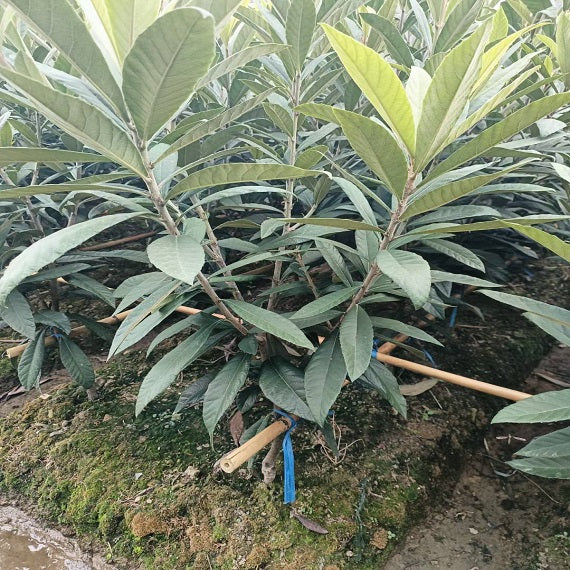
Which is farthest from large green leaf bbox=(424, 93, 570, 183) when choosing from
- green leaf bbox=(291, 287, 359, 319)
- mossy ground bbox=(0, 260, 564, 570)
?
mossy ground bbox=(0, 260, 564, 570)

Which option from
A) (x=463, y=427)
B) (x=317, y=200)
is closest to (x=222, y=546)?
(x=463, y=427)

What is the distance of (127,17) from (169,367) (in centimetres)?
73

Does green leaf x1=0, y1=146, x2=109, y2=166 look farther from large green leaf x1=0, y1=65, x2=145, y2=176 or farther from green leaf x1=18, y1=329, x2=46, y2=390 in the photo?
green leaf x1=18, y1=329, x2=46, y2=390

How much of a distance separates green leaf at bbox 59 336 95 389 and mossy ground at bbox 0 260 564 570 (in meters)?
0.16

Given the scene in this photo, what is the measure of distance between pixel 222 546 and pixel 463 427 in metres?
0.86

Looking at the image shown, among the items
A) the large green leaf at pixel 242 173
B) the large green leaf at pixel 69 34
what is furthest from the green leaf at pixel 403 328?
the large green leaf at pixel 69 34

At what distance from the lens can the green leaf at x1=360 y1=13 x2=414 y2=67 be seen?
1224 millimetres

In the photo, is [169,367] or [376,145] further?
[169,367]

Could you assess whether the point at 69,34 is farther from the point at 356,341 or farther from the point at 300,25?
the point at 356,341

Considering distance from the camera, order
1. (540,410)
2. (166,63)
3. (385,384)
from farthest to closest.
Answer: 1. (385,384)
2. (540,410)
3. (166,63)

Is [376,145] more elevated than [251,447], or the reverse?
[376,145]

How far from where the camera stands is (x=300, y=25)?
1.05 m

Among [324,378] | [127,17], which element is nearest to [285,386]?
[324,378]

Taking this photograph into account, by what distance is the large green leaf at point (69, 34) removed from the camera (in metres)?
0.57
